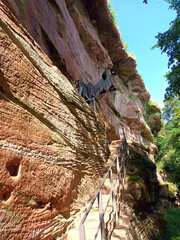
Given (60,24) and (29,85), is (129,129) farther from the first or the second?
(29,85)

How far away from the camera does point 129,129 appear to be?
48.8 ft

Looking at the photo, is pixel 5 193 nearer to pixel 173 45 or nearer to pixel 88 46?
pixel 173 45

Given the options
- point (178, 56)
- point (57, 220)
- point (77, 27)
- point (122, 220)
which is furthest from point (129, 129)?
point (57, 220)

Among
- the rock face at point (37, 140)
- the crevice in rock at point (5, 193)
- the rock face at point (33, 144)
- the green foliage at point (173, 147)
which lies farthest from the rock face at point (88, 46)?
the crevice in rock at point (5, 193)

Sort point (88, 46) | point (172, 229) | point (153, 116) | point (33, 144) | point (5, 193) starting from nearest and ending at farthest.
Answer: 1. point (5, 193)
2. point (33, 144)
3. point (172, 229)
4. point (88, 46)
5. point (153, 116)

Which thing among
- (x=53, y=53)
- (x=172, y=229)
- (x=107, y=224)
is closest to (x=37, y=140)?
(x=107, y=224)

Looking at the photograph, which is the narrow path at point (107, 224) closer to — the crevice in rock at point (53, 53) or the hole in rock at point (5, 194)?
the hole in rock at point (5, 194)

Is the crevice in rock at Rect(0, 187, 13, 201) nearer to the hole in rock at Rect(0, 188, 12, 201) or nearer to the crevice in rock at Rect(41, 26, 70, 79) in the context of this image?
the hole in rock at Rect(0, 188, 12, 201)

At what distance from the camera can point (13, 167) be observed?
204 centimetres

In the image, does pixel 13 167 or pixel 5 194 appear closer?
pixel 5 194

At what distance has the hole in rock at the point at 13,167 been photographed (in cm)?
196

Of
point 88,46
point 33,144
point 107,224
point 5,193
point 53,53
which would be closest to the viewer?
point 5,193

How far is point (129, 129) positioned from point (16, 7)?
1298cm

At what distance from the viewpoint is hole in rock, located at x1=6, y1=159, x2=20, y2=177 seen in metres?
1.96
